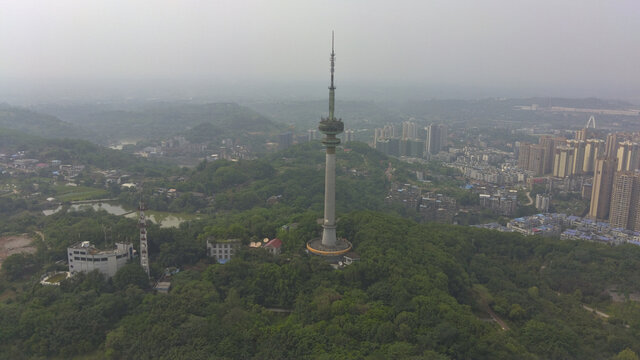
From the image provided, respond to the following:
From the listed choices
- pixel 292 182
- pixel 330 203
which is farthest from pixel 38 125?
pixel 330 203

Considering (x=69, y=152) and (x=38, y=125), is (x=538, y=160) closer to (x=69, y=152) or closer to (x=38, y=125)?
(x=69, y=152)

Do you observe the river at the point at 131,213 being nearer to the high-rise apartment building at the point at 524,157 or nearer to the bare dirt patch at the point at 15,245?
the bare dirt patch at the point at 15,245

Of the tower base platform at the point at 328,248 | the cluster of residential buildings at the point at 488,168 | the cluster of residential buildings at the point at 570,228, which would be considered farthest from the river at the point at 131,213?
the cluster of residential buildings at the point at 488,168

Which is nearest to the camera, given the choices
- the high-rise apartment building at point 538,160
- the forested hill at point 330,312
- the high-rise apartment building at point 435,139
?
the forested hill at point 330,312

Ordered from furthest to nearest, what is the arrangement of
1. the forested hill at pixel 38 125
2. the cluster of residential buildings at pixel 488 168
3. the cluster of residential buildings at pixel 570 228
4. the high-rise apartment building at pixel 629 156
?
the forested hill at pixel 38 125 < the cluster of residential buildings at pixel 488 168 < the high-rise apartment building at pixel 629 156 < the cluster of residential buildings at pixel 570 228

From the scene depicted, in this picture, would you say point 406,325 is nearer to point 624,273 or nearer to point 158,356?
point 158,356

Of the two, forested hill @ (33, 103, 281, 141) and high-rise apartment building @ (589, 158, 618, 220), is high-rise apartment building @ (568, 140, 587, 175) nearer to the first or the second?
high-rise apartment building @ (589, 158, 618, 220)
